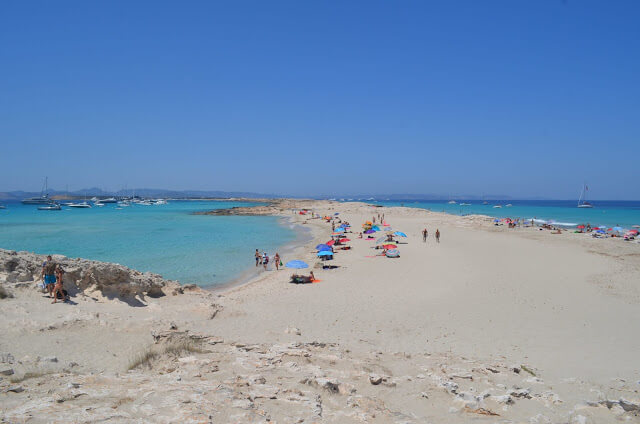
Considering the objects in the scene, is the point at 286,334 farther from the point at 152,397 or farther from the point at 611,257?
the point at 611,257

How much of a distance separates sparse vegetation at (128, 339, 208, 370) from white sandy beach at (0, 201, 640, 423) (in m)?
0.08

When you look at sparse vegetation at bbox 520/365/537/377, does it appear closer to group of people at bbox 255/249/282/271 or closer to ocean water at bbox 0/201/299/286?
ocean water at bbox 0/201/299/286

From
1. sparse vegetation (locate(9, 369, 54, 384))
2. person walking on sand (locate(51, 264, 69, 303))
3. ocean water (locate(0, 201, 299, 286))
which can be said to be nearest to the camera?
sparse vegetation (locate(9, 369, 54, 384))

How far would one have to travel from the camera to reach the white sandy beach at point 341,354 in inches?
170

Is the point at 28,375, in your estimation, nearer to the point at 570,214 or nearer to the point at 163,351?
the point at 163,351

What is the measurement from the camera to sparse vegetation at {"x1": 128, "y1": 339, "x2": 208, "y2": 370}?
5.71m

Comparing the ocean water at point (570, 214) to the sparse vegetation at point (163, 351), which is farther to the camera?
the ocean water at point (570, 214)

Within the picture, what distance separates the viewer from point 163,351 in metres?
6.07

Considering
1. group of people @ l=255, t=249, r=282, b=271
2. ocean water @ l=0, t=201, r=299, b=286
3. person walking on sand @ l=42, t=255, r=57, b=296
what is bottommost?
ocean water @ l=0, t=201, r=299, b=286

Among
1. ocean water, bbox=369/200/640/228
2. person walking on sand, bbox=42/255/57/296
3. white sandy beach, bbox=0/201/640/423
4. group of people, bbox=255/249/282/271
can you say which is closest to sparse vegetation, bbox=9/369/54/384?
white sandy beach, bbox=0/201/640/423

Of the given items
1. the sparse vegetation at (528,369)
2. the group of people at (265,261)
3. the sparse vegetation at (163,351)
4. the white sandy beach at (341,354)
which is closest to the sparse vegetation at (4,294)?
the white sandy beach at (341,354)

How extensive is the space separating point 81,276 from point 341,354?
7687mm

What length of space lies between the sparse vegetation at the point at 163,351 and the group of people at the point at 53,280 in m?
4.15

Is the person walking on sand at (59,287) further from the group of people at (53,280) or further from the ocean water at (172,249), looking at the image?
the ocean water at (172,249)
